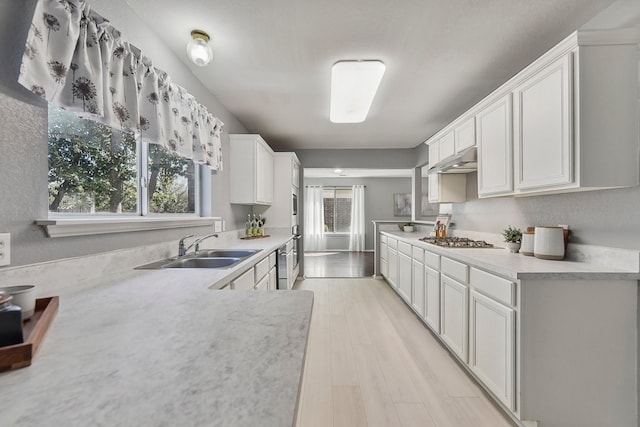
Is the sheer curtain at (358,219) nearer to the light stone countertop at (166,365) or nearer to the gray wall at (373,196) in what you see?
the gray wall at (373,196)

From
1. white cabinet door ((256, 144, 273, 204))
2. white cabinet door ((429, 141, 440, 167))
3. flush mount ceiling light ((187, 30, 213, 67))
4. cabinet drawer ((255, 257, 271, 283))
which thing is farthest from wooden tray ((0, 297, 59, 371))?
white cabinet door ((429, 141, 440, 167))

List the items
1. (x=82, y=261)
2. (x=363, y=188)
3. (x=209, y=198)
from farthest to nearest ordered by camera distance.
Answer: (x=363, y=188) < (x=209, y=198) < (x=82, y=261)

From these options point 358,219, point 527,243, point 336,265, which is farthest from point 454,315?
point 358,219

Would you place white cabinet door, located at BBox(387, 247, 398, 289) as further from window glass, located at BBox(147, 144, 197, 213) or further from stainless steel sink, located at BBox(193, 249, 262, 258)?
window glass, located at BBox(147, 144, 197, 213)

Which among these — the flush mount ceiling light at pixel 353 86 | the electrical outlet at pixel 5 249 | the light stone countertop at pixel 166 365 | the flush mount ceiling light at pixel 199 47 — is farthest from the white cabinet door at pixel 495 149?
the electrical outlet at pixel 5 249

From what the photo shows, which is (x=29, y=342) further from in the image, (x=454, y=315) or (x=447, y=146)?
(x=447, y=146)

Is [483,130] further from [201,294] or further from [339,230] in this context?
[339,230]

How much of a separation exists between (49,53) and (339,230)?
7865 mm

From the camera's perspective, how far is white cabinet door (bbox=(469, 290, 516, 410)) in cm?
155

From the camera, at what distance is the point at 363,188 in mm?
8422

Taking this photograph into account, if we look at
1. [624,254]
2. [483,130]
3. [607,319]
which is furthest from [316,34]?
[607,319]

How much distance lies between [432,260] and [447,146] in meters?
1.33

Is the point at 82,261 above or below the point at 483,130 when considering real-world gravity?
below

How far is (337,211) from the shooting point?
8.66 m
